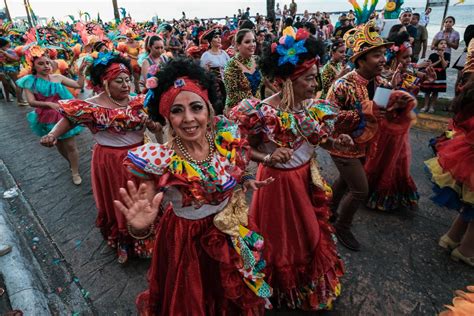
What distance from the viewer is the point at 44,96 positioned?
17.2ft

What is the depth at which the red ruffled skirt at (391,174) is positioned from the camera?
3842mm

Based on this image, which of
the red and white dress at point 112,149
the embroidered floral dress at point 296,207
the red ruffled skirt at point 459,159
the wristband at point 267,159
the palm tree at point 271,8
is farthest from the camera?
the palm tree at point 271,8

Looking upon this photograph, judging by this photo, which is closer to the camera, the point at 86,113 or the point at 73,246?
the point at 86,113

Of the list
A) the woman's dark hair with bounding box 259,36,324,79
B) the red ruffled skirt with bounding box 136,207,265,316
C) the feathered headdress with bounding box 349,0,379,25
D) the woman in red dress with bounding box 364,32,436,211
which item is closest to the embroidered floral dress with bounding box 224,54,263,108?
the feathered headdress with bounding box 349,0,379,25

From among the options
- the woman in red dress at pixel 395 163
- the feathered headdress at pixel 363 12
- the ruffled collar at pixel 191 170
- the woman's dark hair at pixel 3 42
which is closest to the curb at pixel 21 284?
the ruffled collar at pixel 191 170

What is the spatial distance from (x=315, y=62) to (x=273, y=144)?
0.73 metres

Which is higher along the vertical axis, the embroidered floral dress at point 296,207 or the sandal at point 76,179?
the embroidered floral dress at point 296,207

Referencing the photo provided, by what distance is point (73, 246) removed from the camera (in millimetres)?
3793

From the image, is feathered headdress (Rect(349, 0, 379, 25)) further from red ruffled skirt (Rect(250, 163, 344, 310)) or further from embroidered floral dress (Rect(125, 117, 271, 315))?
embroidered floral dress (Rect(125, 117, 271, 315))

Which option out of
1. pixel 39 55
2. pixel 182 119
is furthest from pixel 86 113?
pixel 39 55

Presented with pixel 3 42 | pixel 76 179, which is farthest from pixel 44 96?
pixel 3 42

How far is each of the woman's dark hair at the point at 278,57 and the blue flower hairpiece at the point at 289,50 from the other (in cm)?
3

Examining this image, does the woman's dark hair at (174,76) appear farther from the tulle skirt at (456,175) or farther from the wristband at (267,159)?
the tulle skirt at (456,175)

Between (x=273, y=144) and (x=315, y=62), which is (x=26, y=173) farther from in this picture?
(x=315, y=62)
